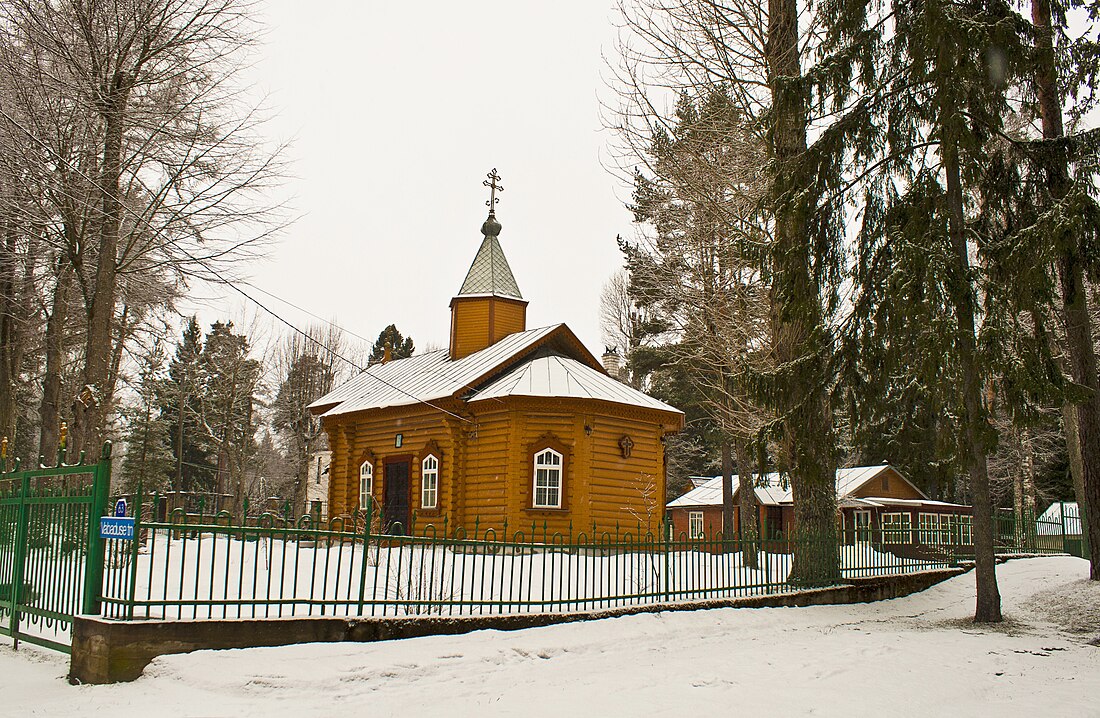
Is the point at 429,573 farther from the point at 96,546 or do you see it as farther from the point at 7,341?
the point at 7,341

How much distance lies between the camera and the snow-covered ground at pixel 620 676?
256 inches

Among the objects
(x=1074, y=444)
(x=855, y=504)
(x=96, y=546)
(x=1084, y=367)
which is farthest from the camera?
(x=855, y=504)

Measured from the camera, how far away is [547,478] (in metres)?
20.8

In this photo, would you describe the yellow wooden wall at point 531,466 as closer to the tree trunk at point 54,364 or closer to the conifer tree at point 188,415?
the tree trunk at point 54,364

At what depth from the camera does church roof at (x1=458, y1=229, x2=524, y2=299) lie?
26672 mm

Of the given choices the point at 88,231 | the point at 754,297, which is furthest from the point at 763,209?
the point at 88,231

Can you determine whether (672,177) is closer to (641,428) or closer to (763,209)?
(763,209)

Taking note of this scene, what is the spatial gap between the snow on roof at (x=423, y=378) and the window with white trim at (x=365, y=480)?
5.69 ft

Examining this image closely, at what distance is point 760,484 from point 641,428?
832 centimetres

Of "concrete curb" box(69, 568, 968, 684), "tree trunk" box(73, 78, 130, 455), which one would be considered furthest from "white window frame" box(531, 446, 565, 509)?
"concrete curb" box(69, 568, 968, 684)

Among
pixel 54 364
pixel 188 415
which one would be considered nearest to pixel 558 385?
pixel 54 364

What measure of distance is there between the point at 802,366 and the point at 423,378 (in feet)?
48.2

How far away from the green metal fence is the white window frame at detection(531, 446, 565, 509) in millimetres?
2995

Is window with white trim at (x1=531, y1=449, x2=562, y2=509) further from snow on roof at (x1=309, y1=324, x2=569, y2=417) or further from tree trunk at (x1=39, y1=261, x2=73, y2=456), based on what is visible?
tree trunk at (x1=39, y1=261, x2=73, y2=456)
